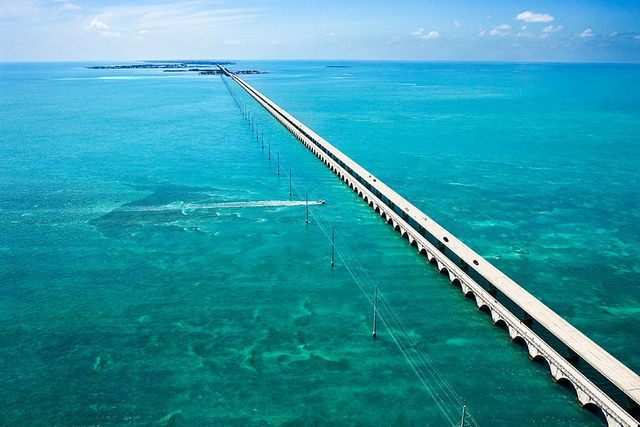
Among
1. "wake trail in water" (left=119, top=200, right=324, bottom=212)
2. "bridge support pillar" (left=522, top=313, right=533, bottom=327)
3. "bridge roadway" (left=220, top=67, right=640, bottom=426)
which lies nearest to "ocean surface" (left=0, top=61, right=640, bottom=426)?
"wake trail in water" (left=119, top=200, right=324, bottom=212)

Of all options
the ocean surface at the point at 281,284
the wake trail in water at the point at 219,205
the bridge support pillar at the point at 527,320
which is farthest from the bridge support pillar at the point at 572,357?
the wake trail in water at the point at 219,205

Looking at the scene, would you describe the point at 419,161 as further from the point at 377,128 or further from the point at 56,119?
the point at 56,119

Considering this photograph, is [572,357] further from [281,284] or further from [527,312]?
[281,284]

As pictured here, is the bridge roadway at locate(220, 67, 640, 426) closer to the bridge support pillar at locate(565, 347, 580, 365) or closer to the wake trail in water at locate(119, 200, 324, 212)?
the bridge support pillar at locate(565, 347, 580, 365)

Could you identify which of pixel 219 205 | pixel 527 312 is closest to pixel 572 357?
pixel 527 312

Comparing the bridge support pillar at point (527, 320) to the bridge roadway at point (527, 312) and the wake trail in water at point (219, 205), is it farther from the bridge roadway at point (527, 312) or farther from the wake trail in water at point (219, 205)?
the wake trail in water at point (219, 205)
